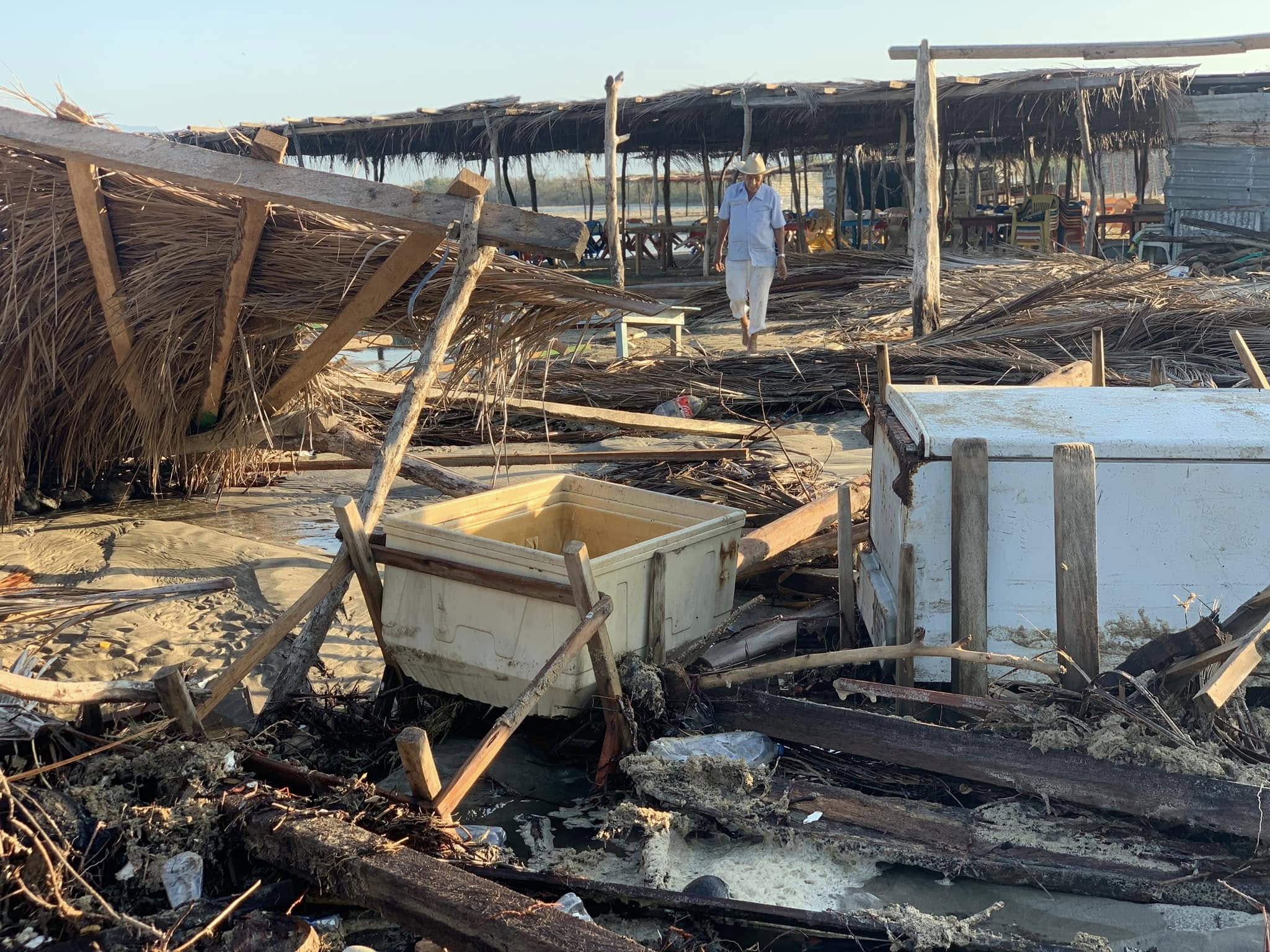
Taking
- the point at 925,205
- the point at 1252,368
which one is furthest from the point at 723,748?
the point at 925,205

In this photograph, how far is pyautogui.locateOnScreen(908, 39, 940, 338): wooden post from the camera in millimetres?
9633

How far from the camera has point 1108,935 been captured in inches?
109

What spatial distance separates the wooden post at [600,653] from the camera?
3.10 metres

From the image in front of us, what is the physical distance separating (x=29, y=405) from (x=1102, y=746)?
551cm

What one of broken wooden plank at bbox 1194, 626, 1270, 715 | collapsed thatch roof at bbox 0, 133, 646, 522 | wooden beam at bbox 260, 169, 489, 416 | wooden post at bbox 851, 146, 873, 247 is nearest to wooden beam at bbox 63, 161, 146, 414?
collapsed thatch roof at bbox 0, 133, 646, 522

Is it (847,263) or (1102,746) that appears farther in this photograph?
(847,263)

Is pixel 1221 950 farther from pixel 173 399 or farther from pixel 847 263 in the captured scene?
pixel 847 263

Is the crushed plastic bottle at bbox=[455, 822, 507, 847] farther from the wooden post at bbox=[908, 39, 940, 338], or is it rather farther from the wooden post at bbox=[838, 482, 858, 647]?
the wooden post at bbox=[908, 39, 940, 338]

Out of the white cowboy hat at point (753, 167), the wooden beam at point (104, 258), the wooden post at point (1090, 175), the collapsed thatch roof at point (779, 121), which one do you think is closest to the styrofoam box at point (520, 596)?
the wooden beam at point (104, 258)

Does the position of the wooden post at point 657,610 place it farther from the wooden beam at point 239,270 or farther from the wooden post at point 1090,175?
the wooden post at point 1090,175

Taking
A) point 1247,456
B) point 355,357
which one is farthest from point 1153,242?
point 1247,456

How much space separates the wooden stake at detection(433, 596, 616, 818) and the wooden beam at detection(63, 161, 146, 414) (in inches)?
134

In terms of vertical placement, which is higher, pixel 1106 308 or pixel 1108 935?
pixel 1106 308

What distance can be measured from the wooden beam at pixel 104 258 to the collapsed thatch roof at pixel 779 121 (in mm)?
12747
